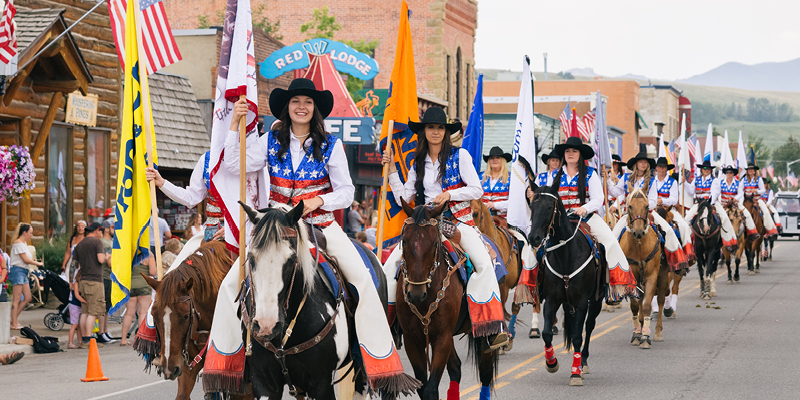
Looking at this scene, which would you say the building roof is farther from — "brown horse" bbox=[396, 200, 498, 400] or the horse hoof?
"brown horse" bbox=[396, 200, 498, 400]

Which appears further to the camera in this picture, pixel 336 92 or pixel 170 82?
pixel 336 92

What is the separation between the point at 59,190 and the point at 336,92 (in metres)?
11.2

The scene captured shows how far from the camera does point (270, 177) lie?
22.7 ft

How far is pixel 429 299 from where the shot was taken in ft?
26.3

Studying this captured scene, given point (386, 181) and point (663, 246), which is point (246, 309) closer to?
point (386, 181)

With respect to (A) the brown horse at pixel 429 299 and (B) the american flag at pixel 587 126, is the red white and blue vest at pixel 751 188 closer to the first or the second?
(B) the american flag at pixel 587 126

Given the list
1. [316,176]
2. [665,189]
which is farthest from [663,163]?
[316,176]

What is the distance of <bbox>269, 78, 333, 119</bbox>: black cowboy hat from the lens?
7043 mm

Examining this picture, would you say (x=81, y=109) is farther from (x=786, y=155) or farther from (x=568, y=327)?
(x=786, y=155)

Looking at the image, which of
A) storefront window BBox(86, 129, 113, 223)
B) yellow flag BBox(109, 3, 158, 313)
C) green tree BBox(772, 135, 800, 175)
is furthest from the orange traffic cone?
green tree BBox(772, 135, 800, 175)

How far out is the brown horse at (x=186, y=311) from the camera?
7625 millimetres

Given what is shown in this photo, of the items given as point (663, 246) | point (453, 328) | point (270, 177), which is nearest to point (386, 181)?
point (453, 328)

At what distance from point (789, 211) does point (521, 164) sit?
40.3 metres

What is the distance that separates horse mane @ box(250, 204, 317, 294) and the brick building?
36.6 metres
